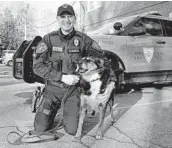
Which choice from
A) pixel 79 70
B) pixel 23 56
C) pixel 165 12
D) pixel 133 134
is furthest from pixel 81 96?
pixel 165 12

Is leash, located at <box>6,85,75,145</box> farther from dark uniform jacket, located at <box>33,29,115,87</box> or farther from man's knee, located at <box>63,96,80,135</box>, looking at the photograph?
dark uniform jacket, located at <box>33,29,115,87</box>

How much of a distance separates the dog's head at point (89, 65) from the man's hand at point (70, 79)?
20 centimetres

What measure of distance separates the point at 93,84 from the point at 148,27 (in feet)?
12.3

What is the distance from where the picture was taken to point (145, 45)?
6434mm

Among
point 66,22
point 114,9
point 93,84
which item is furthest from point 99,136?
point 114,9

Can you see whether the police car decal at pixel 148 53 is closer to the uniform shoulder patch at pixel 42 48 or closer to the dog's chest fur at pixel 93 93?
the dog's chest fur at pixel 93 93

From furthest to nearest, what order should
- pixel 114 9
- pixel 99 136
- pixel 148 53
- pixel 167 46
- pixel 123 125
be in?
pixel 114 9 < pixel 167 46 < pixel 148 53 < pixel 123 125 < pixel 99 136

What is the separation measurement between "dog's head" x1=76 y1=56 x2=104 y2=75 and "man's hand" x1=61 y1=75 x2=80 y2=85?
0.20 metres

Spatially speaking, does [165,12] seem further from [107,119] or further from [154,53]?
[107,119]

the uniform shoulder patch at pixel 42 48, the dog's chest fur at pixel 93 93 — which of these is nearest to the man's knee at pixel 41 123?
the dog's chest fur at pixel 93 93

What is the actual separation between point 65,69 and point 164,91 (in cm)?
431

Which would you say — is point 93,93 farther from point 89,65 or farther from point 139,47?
point 139,47

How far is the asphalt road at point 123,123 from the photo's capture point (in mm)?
3201

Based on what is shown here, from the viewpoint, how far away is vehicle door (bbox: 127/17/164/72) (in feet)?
20.5
